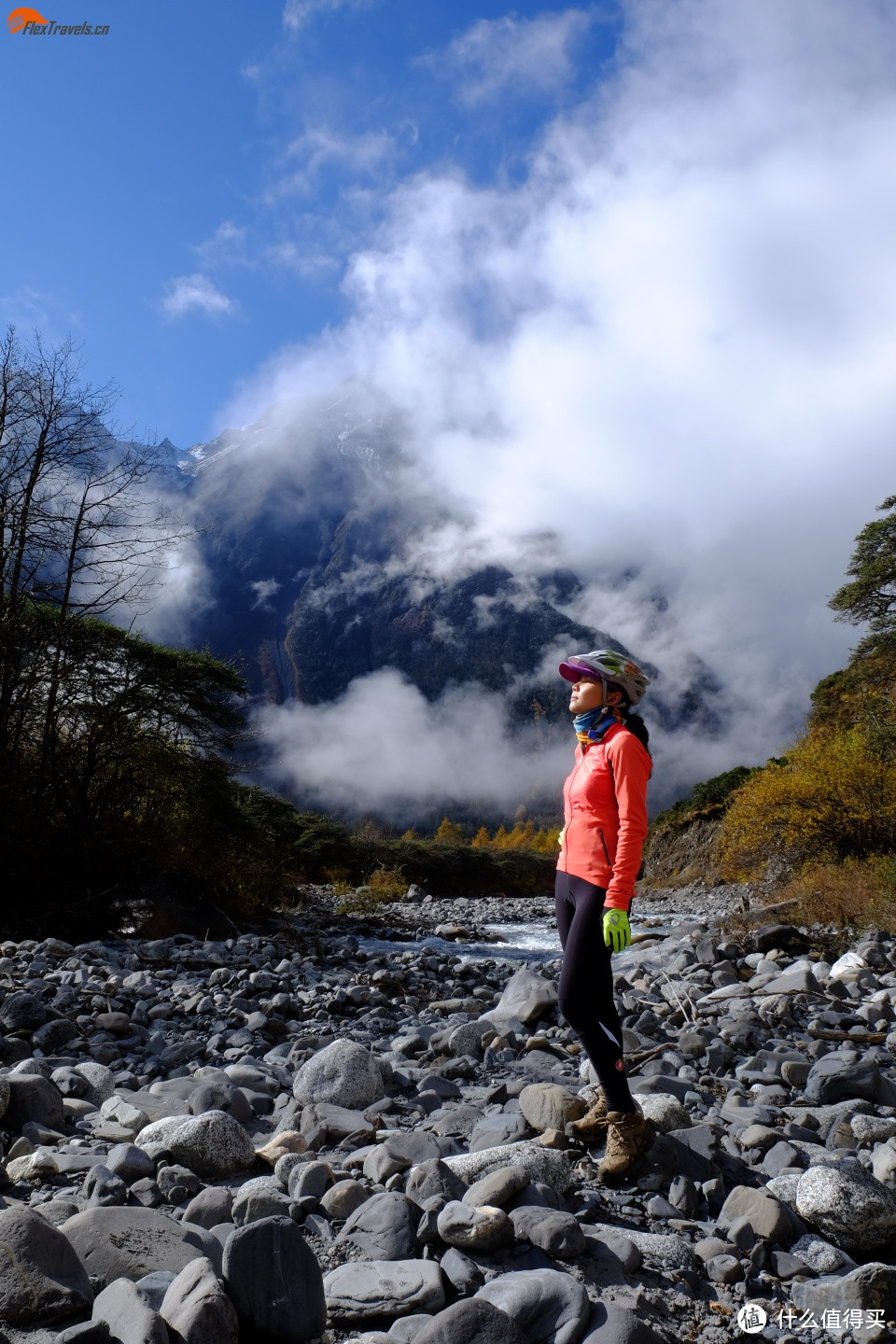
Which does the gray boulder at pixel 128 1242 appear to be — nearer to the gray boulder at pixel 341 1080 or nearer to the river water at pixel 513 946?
the gray boulder at pixel 341 1080

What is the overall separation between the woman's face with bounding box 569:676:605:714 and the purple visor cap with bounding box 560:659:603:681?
0.02 meters

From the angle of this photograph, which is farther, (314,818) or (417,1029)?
(314,818)

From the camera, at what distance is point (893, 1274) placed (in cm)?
257

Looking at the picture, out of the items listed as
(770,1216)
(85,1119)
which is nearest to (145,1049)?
(85,1119)

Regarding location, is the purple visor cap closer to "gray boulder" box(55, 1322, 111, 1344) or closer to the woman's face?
the woman's face

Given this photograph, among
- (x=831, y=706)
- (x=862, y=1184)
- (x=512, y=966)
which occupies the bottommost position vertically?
(x=512, y=966)

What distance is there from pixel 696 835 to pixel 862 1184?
40122mm

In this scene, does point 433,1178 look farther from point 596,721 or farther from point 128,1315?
point 596,721

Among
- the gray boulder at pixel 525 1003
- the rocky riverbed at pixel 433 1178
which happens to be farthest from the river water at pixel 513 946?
the rocky riverbed at pixel 433 1178

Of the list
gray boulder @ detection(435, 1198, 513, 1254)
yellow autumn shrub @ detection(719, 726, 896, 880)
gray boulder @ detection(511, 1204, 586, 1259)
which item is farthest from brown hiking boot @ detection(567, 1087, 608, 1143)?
yellow autumn shrub @ detection(719, 726, 896, 880)

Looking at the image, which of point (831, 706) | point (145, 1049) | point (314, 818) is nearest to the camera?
point (145, 1049)

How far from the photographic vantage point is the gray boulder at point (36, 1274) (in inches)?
81.1

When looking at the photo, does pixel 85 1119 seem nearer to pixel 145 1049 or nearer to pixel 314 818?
pixel 145 1049

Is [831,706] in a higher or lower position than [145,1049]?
higher
